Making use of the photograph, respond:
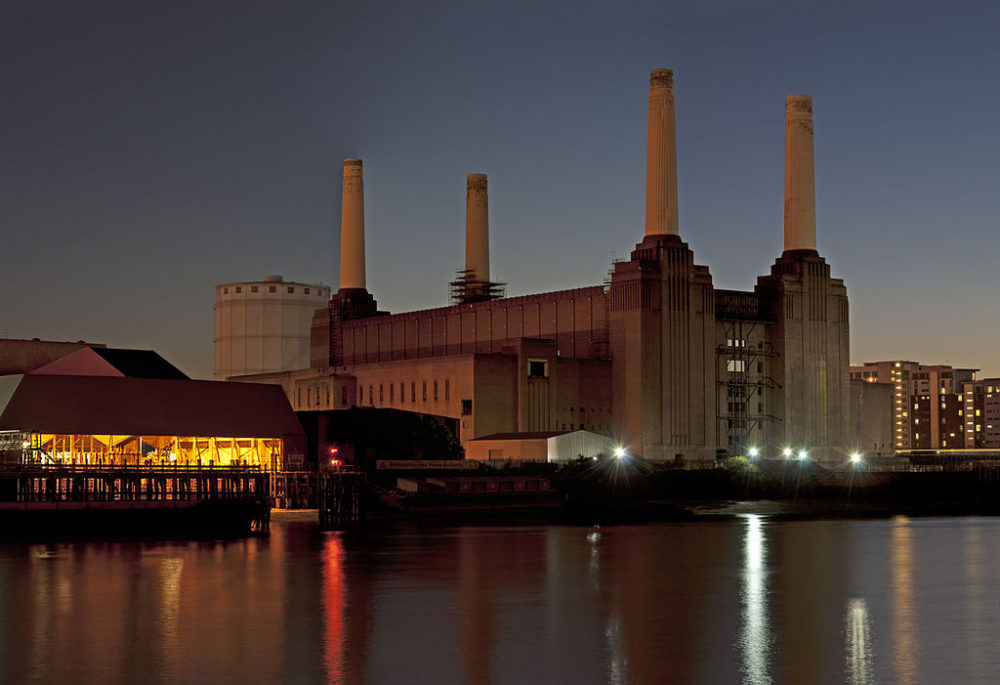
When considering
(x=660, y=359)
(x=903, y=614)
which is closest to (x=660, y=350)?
(x=660, y=359)

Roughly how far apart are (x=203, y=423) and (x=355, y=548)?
30.5m

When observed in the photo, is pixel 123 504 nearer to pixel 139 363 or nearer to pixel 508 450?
pixel 139 363

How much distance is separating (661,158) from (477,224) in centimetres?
3227

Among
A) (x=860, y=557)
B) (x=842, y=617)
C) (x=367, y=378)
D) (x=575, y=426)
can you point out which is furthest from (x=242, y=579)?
(x=367, y=378)

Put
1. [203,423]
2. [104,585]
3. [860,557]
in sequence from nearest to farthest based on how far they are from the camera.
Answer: [104,585] < [860,557] < [203,423]

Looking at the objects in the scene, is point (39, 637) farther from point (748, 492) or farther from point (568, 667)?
point (748, 492)

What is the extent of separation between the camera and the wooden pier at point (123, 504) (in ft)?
203

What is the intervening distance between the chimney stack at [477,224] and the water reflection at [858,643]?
106 m

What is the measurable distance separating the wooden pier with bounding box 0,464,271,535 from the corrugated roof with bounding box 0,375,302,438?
8198mm

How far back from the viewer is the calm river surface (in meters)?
26.9

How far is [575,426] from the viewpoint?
11625cm

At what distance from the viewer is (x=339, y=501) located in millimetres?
70688

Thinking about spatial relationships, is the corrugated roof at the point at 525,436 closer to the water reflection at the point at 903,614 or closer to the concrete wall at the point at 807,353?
the concrete wall at the point at 807,353

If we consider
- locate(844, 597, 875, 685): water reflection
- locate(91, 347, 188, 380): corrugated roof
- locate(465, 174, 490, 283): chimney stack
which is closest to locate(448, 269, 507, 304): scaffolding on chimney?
locate(465, 174, 490, 283): chimney stack
